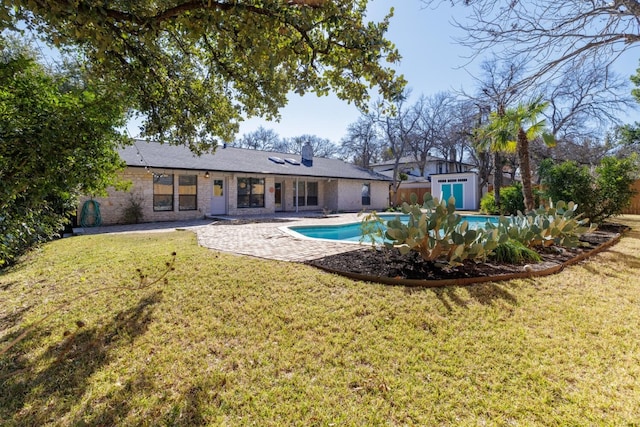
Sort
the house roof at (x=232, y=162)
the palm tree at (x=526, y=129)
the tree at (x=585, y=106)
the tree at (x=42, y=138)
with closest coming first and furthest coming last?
the tree at (x=42, y=138) → the palm tree at (x=526, y=129) → the house roof at (x=232, y=162) → the tree at (x=585, y=106)

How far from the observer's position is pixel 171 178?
600 inches

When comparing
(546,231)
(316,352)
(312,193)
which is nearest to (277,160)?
(312,193)

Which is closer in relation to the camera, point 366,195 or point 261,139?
point 366,195

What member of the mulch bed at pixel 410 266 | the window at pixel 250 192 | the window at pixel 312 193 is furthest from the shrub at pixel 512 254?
the window at pixel 312 193

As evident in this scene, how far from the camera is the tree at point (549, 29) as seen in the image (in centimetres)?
682

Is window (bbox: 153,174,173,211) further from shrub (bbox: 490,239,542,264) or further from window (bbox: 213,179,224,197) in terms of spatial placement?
shrub (bbox: 490,239,542,264)

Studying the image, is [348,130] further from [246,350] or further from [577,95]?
[246,350]

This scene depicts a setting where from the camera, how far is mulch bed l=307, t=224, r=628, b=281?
4.93m

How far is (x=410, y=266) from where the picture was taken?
17.5 feet

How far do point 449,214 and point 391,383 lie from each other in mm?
3229

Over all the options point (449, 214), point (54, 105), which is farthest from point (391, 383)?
point (54, 105)

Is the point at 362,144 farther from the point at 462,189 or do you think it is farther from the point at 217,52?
the point at 217,52

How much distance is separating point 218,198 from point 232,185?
1.09 m

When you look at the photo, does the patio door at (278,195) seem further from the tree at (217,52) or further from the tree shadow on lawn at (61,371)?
the tree shadow on lawn at (61,371)
